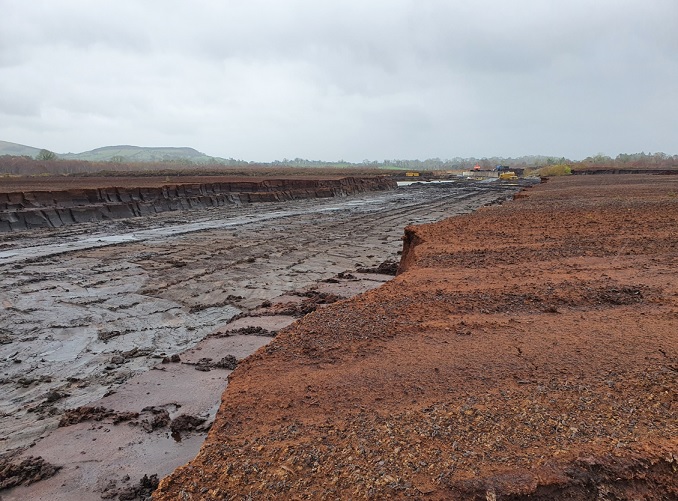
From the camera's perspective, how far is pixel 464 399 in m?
3.11

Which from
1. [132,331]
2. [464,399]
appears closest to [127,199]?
[132,331]

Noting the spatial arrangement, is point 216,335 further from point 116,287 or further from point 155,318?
point 116,287

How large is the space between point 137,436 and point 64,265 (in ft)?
26.8

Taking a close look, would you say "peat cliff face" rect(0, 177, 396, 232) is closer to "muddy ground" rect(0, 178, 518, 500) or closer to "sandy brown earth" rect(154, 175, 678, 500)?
"muddy ground" rect(0, 178, 518, 500)

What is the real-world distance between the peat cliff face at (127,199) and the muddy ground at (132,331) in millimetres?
3060

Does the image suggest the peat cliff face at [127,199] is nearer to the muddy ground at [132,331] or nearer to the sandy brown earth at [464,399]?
the muddy ground at [132,331]

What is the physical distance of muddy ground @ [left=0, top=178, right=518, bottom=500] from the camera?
3.71 m

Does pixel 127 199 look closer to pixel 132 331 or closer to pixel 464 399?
pixel 132 331

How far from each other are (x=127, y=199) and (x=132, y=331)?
695 inches

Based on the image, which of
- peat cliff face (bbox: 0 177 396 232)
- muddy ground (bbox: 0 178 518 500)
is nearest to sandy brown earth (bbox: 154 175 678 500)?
muddy ground (bbox: 0 178 518 500)

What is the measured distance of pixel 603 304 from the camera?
4828mm

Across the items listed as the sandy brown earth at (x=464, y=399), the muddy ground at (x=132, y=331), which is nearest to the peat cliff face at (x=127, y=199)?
the muddy ground at (x=132, y=331)

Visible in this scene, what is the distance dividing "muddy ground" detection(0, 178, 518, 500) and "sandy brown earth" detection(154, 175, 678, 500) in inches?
38.4

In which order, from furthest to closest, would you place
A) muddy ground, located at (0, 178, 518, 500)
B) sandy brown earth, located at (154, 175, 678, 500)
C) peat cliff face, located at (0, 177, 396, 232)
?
peat cliff face, located at (0, 177, 396, 232) < muddy ground, located at (0, 178, 518, 500) < sandy brown earth, located at (154, 175, 678, 500)
